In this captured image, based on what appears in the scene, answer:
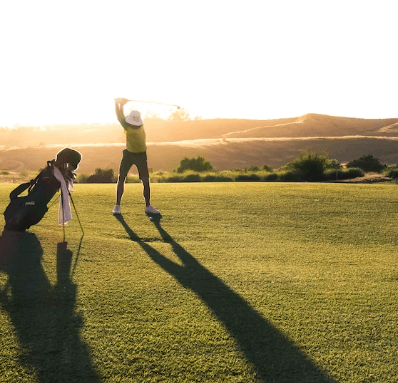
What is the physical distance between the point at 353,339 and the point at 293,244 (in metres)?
2.79

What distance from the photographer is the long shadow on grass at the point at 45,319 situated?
2.46 meters

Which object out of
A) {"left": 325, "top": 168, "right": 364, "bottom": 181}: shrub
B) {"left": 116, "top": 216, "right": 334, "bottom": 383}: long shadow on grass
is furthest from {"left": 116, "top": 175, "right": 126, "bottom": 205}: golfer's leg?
{"left": 325, "top": 168, "right": 364, "bottom": 181}: shrub

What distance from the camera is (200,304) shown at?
340 centimetres

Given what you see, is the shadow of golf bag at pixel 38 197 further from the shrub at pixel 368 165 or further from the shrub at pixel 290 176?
the shrub at pixel 368 165

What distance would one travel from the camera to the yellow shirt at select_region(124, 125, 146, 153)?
22.9 feet

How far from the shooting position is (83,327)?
2.93 m

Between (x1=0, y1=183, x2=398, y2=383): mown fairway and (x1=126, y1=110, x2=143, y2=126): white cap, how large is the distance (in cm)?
170

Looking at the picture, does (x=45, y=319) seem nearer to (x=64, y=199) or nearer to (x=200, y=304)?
(x=200, y=304)

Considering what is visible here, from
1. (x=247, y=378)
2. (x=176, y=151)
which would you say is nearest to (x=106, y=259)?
(x=247, y=378)

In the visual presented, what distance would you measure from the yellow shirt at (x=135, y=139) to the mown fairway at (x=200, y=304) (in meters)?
1.34

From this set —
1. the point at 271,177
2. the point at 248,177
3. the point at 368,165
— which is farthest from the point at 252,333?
the point at 368,165

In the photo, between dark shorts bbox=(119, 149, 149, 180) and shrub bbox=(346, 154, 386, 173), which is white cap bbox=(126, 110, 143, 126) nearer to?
dark shorts bbox=(119, 149, 149, 180)

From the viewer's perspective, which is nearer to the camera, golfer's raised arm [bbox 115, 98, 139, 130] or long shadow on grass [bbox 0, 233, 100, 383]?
long shadow on grass [bbox 0, 233, 100, 383]

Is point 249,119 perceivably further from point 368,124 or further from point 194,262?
point 194,262
